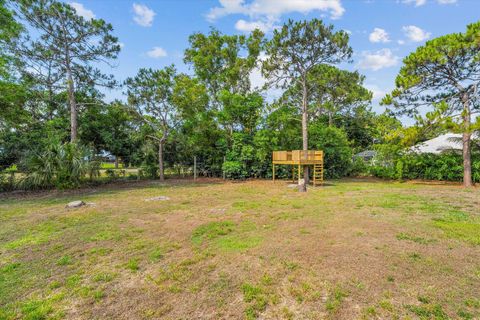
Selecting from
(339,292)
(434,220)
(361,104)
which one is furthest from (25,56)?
(361,104)

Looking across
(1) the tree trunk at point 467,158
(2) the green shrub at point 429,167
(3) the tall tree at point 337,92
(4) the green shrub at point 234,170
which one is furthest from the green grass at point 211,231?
(2) the green shrub at point 429,167

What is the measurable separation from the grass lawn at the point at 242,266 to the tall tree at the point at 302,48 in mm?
5995

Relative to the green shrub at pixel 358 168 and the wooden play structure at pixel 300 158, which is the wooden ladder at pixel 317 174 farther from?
the green shrub at pixel 358 168

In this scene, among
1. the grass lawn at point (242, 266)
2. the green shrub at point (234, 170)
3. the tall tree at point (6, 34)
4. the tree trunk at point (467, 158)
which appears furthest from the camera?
the green shrub at point (234, 170)

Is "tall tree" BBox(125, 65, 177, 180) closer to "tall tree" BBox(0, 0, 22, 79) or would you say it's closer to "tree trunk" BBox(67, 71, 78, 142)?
"tree trunk" BBox(67, 71, 78, 142)

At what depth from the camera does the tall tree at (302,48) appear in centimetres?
1060

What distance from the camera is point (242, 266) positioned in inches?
117

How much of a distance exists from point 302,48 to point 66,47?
1077 cm

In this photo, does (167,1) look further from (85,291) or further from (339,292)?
(339,292)

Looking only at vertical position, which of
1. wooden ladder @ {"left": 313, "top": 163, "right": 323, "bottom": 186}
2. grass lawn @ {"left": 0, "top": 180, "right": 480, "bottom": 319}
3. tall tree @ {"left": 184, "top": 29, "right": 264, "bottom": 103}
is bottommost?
grass lawn @ {"left": 0, "top": 180, "right": 480, "bottom": 319}

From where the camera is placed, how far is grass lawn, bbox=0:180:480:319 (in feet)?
7.12

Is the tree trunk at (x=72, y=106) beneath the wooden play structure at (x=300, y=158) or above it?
above

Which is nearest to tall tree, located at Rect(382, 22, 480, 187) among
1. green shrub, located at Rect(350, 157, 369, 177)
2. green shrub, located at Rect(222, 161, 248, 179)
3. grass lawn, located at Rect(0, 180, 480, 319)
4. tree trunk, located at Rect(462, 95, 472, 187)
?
tree trunk, located at Rect(462, 95, 472, 187)

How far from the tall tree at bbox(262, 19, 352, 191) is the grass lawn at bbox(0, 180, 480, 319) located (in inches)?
236
